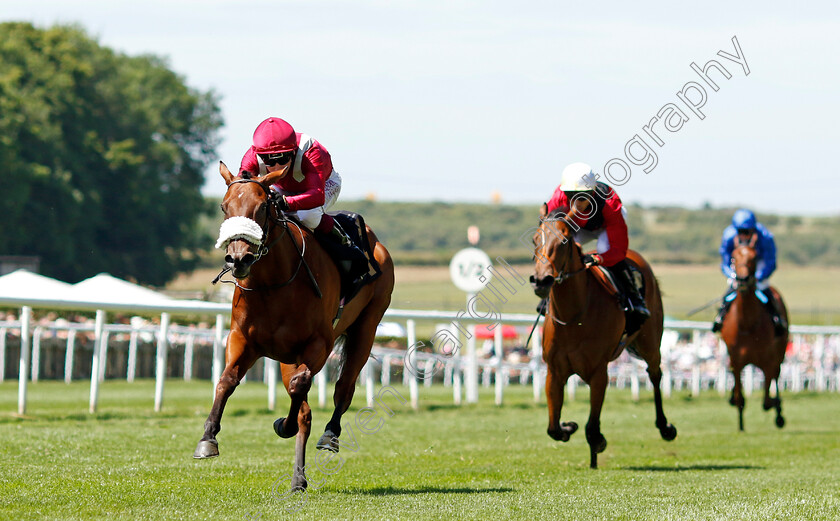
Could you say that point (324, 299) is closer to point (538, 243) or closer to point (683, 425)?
point (538, 243)

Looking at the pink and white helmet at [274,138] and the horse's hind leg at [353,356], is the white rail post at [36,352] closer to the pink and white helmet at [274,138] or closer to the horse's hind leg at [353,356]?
the horse's hind leg at [353,356]

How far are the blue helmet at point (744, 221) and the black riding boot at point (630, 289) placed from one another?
366cm

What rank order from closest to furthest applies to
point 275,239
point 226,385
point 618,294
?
point 226,385 < point 275,239 < point 618,294

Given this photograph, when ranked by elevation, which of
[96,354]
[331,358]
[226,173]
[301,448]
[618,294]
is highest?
[226,173]

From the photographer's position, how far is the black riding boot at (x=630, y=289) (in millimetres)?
9086

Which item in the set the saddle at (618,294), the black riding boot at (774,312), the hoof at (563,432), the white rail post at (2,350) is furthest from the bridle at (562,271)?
the white rail post at (2,350)

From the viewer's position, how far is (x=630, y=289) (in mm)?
9203

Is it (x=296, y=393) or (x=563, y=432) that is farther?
(x=563, y=432)

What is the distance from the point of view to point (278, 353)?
635 centimetres

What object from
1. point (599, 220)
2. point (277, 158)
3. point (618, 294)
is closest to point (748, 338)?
point (618, 294)

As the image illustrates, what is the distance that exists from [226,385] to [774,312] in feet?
27.7

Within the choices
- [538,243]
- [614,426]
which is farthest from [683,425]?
[538,243]

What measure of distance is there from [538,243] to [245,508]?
335cm

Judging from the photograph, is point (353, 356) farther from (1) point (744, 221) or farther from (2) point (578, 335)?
(1) point (744, 221)
